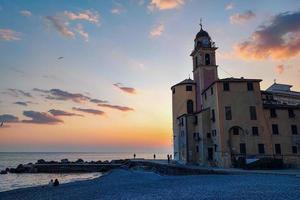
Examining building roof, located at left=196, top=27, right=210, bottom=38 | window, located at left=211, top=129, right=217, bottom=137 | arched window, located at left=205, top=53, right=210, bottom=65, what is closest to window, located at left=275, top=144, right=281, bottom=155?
window, located at left=211, top=129, right=217, bottom=137

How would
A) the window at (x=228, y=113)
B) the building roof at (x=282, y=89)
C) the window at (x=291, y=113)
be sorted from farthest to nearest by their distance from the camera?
the building roof at (x=282, y=89)
the window at (x=291, y=113)
the window at (x=228, y=113)

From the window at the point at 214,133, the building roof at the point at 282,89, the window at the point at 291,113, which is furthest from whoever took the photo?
the building roof at the point at 282,89

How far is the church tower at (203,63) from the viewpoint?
54.4 m

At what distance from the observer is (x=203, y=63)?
55.8 m

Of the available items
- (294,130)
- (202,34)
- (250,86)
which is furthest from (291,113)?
(202,34)

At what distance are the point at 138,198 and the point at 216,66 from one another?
4346 centimetres

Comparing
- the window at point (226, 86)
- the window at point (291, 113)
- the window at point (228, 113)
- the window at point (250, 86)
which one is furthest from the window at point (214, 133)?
the window at point (291, 113)

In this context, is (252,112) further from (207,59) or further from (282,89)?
(282,89)

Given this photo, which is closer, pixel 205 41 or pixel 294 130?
pixel 294 130

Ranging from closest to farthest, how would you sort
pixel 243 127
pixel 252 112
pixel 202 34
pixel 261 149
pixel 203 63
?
pixel 261 149
pixel 243 127
pixel 252 112
pixel 203 63
pixel 202 34

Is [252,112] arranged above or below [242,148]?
above

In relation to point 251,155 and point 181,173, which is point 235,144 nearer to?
point 251,155

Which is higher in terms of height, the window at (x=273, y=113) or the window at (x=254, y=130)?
the window at (x=273, y=113)

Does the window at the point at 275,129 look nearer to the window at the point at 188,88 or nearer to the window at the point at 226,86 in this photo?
the window at the point at 226,86
